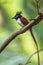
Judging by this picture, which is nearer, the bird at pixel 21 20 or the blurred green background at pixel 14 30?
the bird at pixel 21 20

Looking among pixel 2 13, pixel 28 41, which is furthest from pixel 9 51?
pixel 2 13

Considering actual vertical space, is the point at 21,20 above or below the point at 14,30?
below

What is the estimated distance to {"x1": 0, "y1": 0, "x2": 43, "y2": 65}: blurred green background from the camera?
Answer: 6.07 feet

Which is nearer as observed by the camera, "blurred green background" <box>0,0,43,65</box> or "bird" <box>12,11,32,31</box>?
"bird" <box>12,11,32,31</box>

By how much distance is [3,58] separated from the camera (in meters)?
1.99

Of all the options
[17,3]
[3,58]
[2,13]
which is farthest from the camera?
[2,13]

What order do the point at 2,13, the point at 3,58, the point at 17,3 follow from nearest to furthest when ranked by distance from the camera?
the point at 17,3, the point at 3,58, the point at 2,13

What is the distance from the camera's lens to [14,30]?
196 cm

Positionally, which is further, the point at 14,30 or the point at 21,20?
the point at 14,30

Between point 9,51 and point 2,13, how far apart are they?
340 mm

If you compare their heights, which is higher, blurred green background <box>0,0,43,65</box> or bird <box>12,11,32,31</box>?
blurred green background <box>0,0,43,65</box>

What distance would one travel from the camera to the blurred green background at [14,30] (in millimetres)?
1851

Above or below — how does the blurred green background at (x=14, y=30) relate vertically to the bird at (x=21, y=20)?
above

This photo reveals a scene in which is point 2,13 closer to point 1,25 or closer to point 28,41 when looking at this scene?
point 1,25
